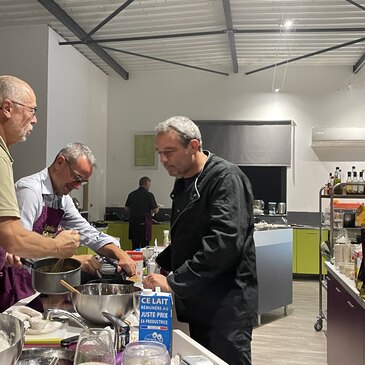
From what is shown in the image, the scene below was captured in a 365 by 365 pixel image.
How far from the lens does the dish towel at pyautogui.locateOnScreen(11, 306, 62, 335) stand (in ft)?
4.42

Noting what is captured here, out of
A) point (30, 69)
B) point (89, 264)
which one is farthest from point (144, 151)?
point (89, 264)

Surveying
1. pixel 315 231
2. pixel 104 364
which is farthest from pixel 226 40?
pixel 104 364

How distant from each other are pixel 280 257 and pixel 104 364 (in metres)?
3.88

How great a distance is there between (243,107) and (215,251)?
627 centimetres

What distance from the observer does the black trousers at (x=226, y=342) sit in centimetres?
170

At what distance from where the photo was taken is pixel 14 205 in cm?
146

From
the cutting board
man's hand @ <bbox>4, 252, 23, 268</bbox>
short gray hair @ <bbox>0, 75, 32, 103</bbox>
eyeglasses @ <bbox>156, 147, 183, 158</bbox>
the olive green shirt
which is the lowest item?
the cutting board

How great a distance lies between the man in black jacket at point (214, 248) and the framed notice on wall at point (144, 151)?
236 inches

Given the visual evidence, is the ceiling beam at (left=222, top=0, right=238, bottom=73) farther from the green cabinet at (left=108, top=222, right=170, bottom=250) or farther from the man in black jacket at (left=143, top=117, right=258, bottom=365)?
the man in black jacket at (left=143, top=117, right=258, bottom=365)

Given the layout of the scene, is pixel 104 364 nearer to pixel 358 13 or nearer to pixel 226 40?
pixel 358 13

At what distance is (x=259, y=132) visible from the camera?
738 cm

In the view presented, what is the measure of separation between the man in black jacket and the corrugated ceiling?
3.87 meters

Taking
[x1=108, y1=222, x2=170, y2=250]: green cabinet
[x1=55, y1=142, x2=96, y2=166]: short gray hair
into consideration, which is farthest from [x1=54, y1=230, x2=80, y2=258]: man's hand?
[x1=108, y1=222, x2=170, y2=250]: green cabinet

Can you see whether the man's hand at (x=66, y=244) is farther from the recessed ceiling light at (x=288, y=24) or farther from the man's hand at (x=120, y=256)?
the recessed ceiling light at (x=288, y=24)
